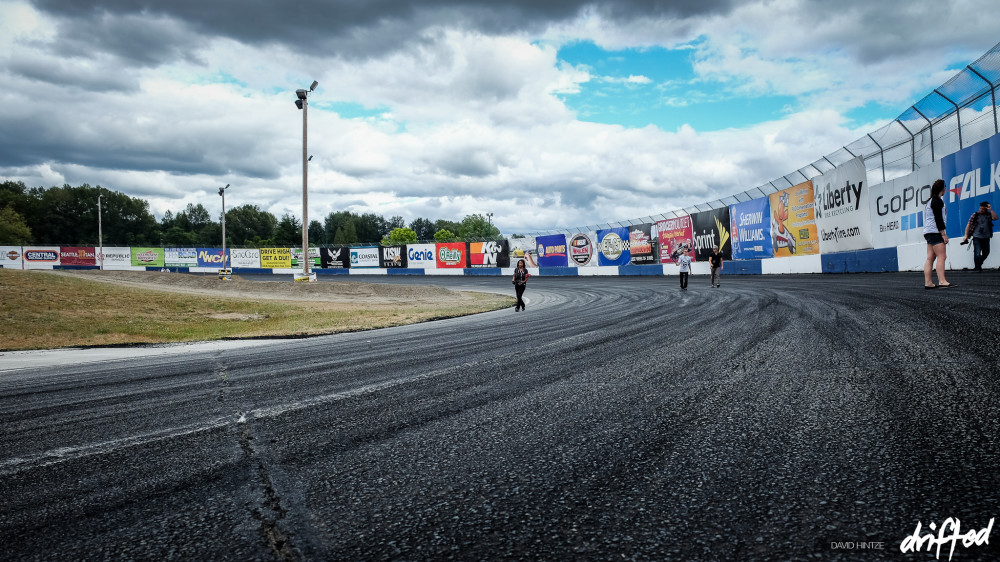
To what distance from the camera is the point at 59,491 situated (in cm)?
221

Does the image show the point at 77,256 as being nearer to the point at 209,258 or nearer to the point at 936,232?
the point at 209,258

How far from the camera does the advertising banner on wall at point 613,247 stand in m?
34.6

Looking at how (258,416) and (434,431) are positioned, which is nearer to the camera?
(434,431)

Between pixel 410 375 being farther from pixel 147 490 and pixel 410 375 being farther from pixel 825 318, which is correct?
pixel 825 318

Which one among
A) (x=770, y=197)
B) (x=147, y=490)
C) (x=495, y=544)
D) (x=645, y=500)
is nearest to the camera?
(x=495, y=544)

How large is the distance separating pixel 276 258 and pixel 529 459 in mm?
59711

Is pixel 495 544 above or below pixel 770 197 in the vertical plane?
below

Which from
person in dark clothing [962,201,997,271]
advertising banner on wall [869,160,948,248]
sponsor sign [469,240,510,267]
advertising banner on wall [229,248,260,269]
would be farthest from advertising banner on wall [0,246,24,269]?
person in dark clothing [962,201,997,271]

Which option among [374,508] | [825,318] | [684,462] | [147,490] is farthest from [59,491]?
[825,318]

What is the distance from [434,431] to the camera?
286 centimetres

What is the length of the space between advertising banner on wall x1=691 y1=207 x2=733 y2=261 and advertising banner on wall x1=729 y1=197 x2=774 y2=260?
373 mm

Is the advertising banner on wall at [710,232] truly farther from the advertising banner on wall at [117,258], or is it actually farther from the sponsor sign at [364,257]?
the advertising banner on wall at [117,258]

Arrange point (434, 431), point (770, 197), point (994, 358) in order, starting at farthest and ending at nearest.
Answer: point (770, 197), point (994, 358), point (434, 431)

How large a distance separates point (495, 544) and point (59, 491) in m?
1.92
